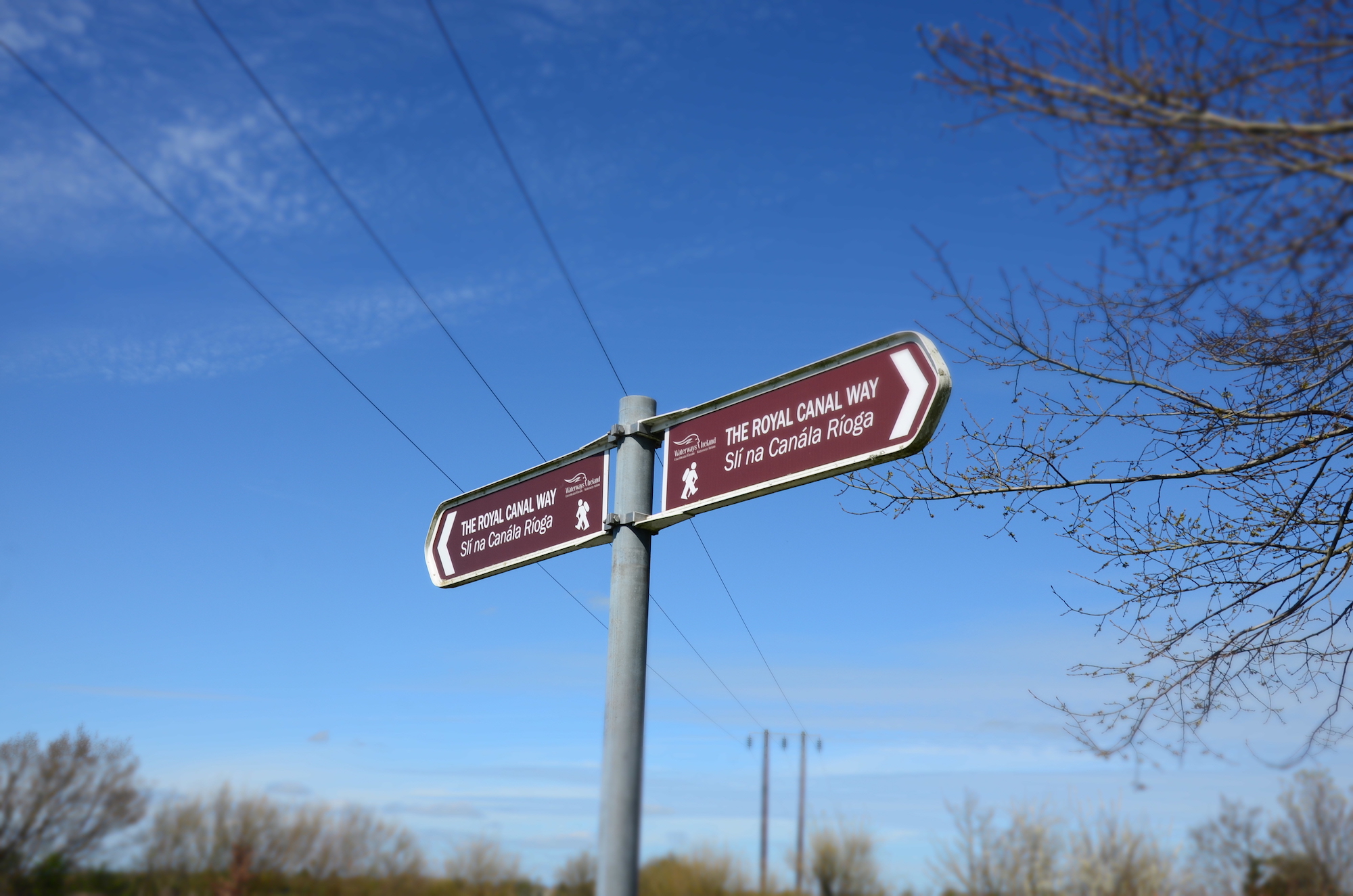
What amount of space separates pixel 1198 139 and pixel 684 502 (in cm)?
204

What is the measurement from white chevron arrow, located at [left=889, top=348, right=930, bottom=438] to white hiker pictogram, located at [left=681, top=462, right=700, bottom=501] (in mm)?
860

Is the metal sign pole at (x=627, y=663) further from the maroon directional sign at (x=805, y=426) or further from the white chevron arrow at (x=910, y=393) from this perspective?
the white chevron arrow at (x=910, y=393)

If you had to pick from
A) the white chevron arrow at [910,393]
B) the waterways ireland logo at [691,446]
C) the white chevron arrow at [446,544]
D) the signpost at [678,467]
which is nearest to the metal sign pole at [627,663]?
the signpost at [678,467]

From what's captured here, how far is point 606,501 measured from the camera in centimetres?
385

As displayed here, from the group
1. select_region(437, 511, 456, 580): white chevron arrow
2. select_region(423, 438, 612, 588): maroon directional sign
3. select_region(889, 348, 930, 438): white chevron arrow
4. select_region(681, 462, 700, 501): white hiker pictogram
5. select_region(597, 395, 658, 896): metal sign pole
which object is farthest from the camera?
select_region(437, 511, 456, 580): white chevron arrow

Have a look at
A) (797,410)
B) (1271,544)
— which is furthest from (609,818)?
(1271,544)

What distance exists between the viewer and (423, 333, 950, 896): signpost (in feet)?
10.1

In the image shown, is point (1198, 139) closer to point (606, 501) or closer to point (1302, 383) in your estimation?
point (606, 501)

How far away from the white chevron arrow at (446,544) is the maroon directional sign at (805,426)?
142cm

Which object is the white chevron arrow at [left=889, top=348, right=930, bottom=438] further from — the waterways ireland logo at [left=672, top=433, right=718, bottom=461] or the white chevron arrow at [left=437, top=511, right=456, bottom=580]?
the white chevron arrow at [left=437, top=511, right=456, bottom=580]

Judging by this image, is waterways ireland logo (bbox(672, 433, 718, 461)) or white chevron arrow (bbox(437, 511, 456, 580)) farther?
white chevron arrow (bbox(437, 511, 456, 580))

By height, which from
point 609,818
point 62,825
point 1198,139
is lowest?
point 62,825

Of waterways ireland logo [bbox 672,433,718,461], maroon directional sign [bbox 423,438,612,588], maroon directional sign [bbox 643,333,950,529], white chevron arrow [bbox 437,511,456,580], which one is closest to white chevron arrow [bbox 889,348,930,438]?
maroon directional sign [bbox 643,333,950,529]

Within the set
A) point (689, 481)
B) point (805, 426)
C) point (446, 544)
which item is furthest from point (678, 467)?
point (446, 544)
